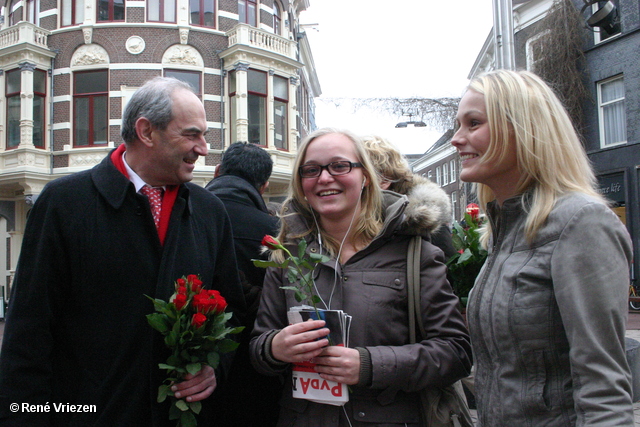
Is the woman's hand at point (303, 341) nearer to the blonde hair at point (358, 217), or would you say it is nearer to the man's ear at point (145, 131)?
the blonde hair at point (358, 217)

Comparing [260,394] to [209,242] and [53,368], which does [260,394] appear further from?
[53,368]

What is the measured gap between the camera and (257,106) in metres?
15.4

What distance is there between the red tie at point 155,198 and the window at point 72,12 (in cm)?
1517

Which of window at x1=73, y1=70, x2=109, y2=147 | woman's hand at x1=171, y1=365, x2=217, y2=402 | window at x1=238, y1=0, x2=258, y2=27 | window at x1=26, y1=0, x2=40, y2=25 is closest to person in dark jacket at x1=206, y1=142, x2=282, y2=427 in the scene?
woman's hand at x1=171, y1=365, x2=217, y2=402

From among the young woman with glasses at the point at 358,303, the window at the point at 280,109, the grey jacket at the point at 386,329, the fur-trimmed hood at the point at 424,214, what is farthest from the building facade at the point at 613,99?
the grey jacket at the point at 386,329

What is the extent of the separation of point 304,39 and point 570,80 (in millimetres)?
10260

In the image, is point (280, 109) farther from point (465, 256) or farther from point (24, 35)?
point (465, 256)

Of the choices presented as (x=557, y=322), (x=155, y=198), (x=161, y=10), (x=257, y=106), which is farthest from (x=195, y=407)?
(x=161, y=10)

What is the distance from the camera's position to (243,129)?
14.9 m

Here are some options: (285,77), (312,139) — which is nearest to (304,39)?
(285,77)

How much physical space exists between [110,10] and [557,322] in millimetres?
16153

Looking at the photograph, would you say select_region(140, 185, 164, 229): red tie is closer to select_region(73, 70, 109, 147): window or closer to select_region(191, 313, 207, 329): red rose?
select_region(191, 313, 207, 329): red rose

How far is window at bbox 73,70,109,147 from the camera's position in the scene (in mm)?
14734

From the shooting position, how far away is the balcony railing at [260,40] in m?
14.8
